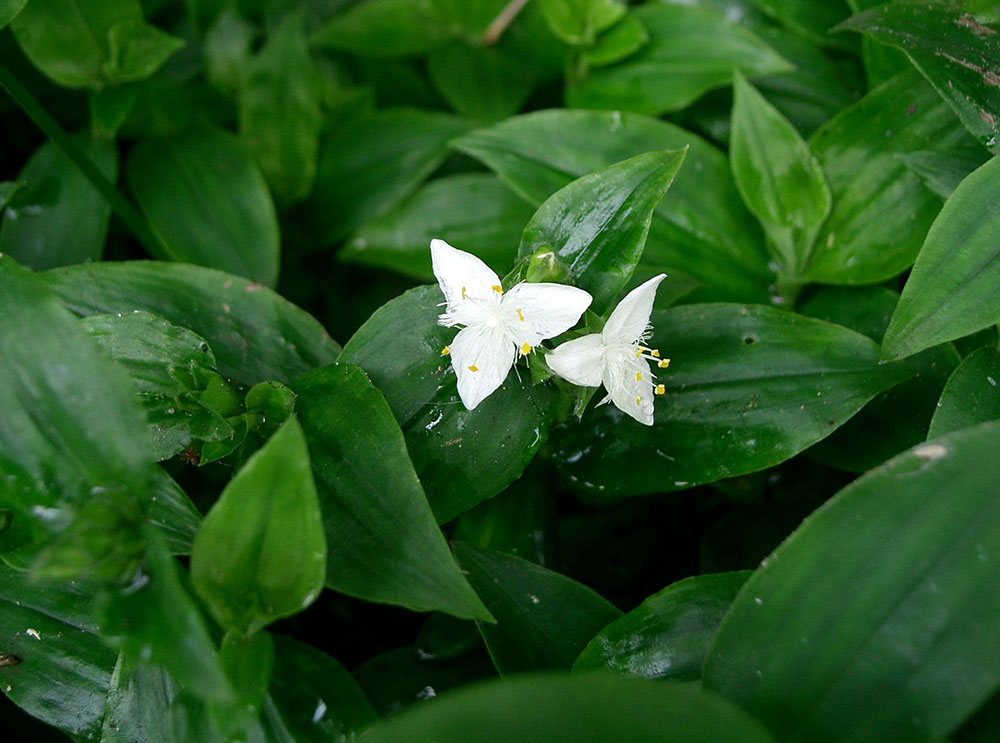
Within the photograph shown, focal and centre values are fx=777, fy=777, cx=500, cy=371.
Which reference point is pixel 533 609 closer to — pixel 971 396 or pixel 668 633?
pixel 668 633

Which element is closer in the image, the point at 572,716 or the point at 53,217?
the point at 572,716

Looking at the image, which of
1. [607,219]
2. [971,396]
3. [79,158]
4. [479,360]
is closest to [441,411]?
[479,360]

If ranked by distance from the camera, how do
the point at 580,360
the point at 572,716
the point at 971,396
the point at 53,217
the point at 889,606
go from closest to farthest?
the point at 572,716 → the point at 889,606 → the point at 580,360 → the point at 971,396 → the point at 53,217

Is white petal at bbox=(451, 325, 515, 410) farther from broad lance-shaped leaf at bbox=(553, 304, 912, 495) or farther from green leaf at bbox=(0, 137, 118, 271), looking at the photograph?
green leaf at bbox=(0, 137, 118, 271)

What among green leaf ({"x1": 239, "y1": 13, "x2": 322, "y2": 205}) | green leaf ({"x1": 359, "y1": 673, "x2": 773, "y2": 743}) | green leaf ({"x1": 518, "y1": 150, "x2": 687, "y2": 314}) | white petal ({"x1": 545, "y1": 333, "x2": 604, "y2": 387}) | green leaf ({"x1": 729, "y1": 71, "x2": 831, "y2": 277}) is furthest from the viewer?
green leaf ({"x1": 239, "y1": 13, "x2": 322, "y2": 205})

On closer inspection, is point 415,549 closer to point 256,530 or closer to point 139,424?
point 256,530

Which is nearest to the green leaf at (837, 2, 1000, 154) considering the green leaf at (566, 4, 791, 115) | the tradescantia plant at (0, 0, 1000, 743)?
the tradescantia plant at (0, 0, 1000, 743)
